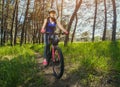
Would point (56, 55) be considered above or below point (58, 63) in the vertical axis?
above

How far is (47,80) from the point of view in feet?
25.0

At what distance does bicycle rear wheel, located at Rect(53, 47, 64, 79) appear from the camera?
25.1ft

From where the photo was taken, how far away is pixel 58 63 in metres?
8.08

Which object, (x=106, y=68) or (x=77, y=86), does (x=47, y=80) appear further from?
(x=106, y=68)

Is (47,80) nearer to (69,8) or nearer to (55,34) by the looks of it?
(55,34)

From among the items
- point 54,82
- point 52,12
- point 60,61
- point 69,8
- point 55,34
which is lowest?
point 54,82

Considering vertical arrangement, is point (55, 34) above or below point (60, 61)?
above

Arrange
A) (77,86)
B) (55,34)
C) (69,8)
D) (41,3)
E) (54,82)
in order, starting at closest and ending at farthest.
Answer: (77,86) < (54,82) < (55,34) < (41,3) < (69,8)

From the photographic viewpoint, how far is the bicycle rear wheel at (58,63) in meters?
7.64

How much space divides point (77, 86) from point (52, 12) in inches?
104

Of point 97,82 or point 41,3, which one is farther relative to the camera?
point 41,3

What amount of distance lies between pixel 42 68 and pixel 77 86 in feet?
9.24

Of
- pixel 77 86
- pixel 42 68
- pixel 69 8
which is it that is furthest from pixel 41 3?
pixel 77 86

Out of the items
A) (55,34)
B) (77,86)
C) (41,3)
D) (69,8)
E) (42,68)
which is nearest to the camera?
(77,86)
